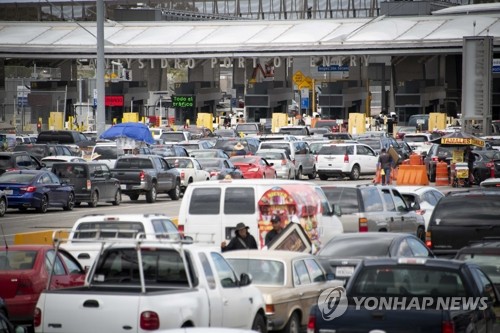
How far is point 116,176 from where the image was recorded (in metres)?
43.2

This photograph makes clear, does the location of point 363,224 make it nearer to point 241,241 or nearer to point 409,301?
point 241,241

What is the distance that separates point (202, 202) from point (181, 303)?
31.6 ft

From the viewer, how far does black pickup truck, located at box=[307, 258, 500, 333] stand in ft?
40.0

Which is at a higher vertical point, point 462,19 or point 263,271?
point 462,19

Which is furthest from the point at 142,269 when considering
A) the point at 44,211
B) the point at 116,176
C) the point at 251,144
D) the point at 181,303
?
the point at 251,144

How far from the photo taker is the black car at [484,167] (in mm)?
48250

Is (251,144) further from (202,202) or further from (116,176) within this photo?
(202,202)

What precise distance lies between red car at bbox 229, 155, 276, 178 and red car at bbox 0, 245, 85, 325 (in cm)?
2922

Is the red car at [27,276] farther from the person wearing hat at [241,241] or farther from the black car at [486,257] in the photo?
the black car at [486,257]

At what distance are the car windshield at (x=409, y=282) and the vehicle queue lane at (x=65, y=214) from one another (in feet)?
51.4

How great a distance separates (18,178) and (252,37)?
60623mm

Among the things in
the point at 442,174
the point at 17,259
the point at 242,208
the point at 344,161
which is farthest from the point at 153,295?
the point at 344,161

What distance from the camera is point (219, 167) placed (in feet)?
156

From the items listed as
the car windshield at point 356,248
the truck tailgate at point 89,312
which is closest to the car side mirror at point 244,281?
the truck tailgate at point 89,312
